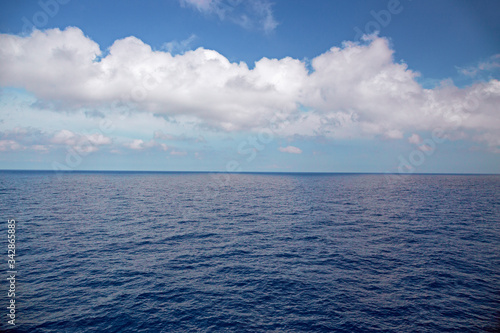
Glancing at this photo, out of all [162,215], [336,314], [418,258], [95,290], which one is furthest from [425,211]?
[95,290]

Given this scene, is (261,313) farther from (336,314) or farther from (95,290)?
(95,290)

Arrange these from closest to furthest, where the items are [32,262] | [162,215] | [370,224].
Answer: [32,262], [370,224], [162,215]

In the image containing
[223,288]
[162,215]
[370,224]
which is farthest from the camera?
[162,215]

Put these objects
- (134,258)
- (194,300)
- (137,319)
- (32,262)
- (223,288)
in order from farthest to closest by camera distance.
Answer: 1. (134,258)
2. (32,262)
3. (223,288)
4. (194,300)
5. (137,319)

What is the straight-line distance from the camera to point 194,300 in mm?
22922

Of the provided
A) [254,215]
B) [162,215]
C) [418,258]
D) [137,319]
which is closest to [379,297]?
[418,258]

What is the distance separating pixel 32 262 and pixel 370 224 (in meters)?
59.8

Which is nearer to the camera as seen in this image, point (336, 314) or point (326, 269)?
point (336, 314)

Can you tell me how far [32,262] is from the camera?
98.6ft

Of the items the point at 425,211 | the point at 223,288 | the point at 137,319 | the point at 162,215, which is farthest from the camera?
the point at 425,211

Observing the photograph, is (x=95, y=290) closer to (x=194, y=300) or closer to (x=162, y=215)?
(x=194, y=300)

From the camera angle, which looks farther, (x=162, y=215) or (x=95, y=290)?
(x=162, y=215)

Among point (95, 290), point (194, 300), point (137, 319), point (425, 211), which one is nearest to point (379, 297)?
point (194, 300)

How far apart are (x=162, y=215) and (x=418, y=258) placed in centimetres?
5330
